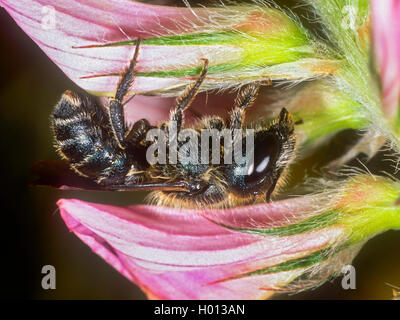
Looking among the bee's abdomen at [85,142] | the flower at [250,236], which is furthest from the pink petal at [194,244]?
the bee's abdomen at [85,142]

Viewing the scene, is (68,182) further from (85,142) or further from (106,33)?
(106,33)

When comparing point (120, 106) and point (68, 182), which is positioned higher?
point (120, 106)

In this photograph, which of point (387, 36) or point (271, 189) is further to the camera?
point (271, 189)

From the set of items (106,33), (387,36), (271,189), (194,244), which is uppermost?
(106,33)

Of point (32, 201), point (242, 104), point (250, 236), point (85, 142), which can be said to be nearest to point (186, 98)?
point (242, 104)

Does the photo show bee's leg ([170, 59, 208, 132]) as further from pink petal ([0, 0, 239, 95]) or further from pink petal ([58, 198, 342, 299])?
pink petal ([58, 198, 342, 299])

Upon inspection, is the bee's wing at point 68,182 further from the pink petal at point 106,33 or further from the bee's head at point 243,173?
the pink petal at point 106,33
